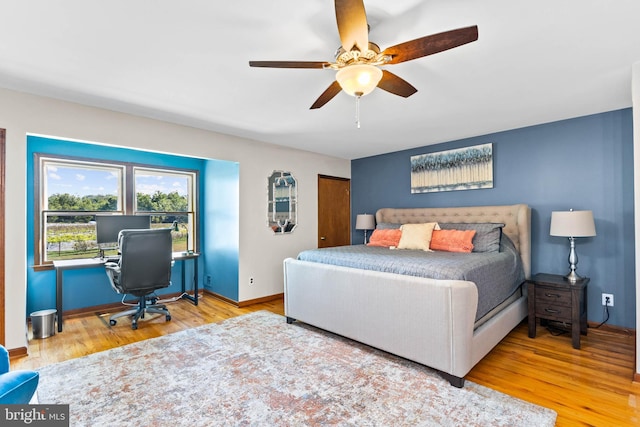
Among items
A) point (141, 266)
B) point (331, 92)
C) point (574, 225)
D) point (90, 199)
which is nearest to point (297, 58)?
point (331, 92)

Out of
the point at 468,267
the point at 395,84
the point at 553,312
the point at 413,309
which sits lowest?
the point at 553,312

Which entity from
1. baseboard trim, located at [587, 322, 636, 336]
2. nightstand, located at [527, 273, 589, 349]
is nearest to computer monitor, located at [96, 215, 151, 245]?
nightstand, located at [527, 273, 589, 349]

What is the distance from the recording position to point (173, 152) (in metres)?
3.59

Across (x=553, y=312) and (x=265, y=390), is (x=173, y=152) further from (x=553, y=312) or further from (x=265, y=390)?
(x=553, y=312)

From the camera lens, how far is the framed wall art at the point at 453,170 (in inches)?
160

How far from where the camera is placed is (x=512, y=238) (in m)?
3.67

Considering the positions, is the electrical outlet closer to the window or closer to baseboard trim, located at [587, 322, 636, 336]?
baseboard trim, located at [587, 322, 636, 336]

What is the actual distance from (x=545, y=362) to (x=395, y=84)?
2.57 meters

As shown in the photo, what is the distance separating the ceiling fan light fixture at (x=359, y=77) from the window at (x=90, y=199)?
12.1 ft

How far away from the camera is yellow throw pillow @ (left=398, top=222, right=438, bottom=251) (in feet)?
12.5

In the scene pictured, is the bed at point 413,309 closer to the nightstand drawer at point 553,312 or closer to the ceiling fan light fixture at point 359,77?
the nightstand drawer at point 553,312

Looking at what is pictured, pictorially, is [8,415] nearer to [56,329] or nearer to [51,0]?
[51,0]

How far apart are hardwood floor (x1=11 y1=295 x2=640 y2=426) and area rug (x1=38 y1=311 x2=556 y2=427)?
198 mm

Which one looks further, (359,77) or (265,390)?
(265,390)
